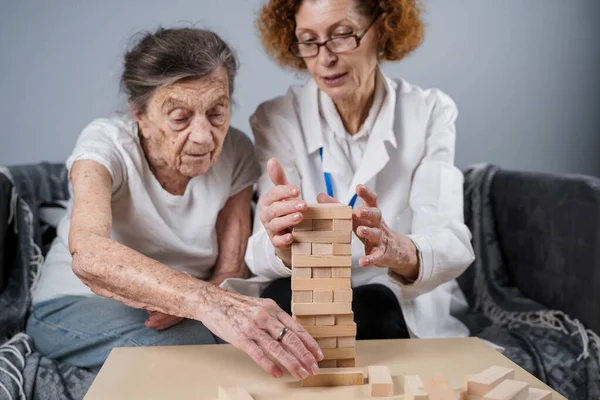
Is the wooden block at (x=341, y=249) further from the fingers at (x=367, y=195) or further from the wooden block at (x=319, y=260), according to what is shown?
the fingers at (x=367, y=195)

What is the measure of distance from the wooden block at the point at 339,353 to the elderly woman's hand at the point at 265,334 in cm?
5

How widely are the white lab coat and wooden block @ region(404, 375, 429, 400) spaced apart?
26.5 inches

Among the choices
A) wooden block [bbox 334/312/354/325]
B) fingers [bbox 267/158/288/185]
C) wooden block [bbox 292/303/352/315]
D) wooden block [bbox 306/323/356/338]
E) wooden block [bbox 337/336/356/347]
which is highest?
fingers [bbox 267/158/288/185]

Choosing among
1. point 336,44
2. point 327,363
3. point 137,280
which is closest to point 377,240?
point 327,363

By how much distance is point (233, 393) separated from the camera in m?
1.24

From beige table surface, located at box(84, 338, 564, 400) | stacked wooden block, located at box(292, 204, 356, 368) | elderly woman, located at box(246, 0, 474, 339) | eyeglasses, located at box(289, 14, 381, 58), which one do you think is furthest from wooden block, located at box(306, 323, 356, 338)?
eyeglasses, located at box(289, 14, 381, 58)

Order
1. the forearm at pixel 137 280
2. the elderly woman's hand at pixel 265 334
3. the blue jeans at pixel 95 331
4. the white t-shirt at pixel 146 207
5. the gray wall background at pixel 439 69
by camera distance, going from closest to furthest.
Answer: the elderly woman's hand at pixel 265 334
the forearm at pixel 137 280
the blue jeans at pixel 95 331
the white t-shirt at pixel 146 207
the gray wall background at pixel 439 69

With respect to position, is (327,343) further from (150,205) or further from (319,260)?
(150,205)

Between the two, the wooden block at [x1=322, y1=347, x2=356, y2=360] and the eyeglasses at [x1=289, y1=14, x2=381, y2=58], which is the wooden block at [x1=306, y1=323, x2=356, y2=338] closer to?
the wooden block at [x1=322, y1=347, x2=356, y2=360]

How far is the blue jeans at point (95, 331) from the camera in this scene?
1.80m

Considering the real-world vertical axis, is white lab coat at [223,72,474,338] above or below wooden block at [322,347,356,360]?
above

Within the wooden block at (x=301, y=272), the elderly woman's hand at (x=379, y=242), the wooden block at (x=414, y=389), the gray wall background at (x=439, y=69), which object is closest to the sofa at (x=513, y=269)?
the gray wall background at (x=439, y=69)

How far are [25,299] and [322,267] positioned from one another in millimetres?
1343

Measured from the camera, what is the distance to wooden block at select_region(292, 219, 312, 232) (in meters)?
1.36
